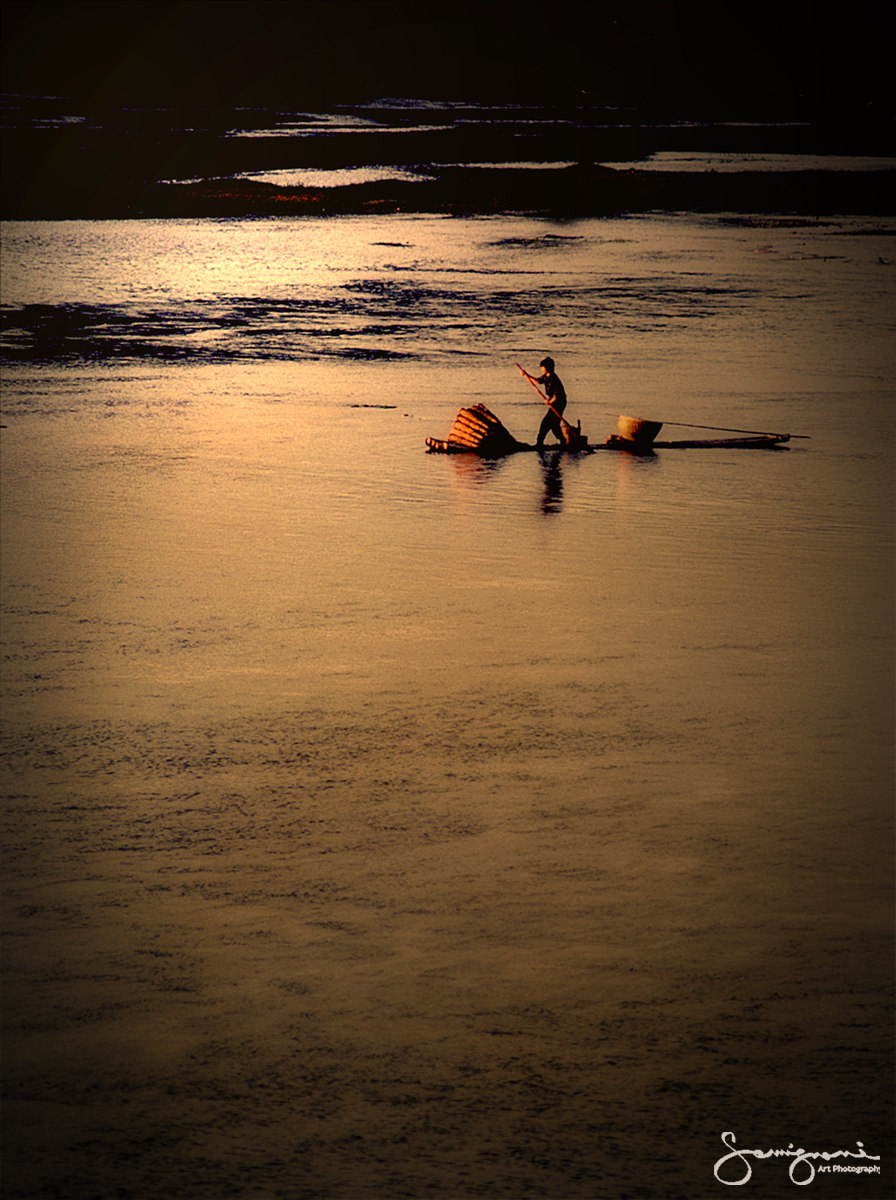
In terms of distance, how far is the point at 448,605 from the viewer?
1173 centimetres

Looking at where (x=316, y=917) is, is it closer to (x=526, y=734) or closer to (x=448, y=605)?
(x=526, y=734)

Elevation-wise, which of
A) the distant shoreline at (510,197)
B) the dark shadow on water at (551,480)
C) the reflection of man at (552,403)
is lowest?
the dark shadow on water at (551,480)

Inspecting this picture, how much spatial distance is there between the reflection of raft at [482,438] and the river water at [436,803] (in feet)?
0.92

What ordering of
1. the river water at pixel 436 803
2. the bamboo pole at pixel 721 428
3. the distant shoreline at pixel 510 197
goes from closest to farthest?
1. the river water at pixel 436 803
2. the bamboo pole at pixel 721 428
3. the distant shoreline at pixel 510 197

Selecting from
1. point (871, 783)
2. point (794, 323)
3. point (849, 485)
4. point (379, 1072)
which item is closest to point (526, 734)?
point (871, 783)

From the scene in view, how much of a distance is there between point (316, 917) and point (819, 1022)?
230 cm

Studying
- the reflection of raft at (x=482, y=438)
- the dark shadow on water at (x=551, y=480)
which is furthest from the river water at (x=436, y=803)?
the reflection of raft at (x=482, y=438)

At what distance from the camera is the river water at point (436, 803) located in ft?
17.4

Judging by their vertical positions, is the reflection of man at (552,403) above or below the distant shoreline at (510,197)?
below

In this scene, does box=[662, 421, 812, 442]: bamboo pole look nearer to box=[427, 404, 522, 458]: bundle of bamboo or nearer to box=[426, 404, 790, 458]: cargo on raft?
box=[426, 404, 790, 458]: cargo on raft

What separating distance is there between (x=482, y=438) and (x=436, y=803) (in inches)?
391

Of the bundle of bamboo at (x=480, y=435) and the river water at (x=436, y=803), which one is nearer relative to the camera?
the river water at (x=436, y=803)

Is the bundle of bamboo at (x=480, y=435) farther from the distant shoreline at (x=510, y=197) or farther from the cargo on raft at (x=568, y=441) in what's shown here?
the distant shoreline at (x=510, y=197)

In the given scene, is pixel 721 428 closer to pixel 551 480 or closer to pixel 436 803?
pixel 551 480
